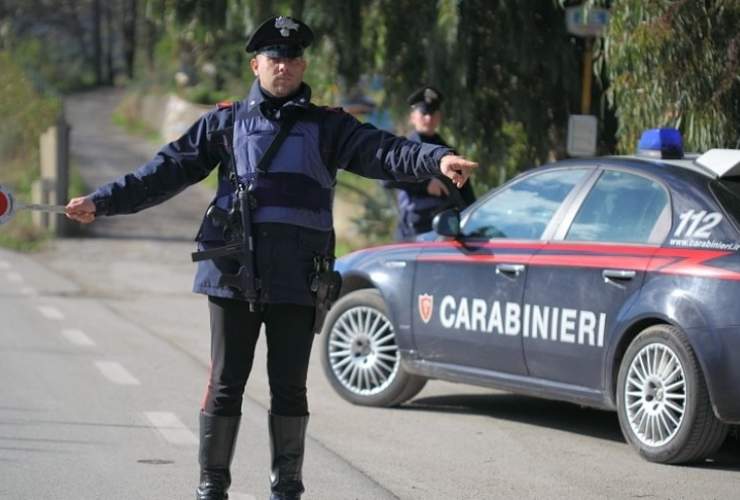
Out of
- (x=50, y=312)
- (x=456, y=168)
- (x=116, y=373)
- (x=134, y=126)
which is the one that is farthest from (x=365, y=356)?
(x=134, y=126)

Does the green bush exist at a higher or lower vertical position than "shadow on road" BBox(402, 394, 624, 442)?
higher

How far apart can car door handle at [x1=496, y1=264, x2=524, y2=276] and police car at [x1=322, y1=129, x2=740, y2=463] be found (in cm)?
1

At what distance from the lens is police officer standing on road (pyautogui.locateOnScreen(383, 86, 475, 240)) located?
34.4 feet

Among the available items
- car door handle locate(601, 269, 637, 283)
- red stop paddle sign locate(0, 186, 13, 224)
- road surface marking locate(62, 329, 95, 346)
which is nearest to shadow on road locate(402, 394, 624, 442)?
car door handle locate(601, 269, 637, 283)

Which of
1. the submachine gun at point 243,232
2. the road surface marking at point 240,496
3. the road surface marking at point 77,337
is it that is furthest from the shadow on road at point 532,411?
the submachine gun at point 243,232

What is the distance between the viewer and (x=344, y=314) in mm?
9398

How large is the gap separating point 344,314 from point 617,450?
2.16 m

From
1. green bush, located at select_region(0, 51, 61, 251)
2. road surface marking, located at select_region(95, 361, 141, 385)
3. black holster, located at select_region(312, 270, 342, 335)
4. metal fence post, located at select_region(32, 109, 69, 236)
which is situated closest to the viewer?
black holster, located at select_region(312, 270, 342, 335)

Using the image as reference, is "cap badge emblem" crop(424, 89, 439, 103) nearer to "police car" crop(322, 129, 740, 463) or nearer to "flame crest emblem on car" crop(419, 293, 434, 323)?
"police car" crop(322, 129, 740, 463)

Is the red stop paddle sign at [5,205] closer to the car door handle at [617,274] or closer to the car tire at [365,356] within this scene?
the car door handle at [617,274]

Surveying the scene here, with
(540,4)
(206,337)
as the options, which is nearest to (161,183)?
(206,337)

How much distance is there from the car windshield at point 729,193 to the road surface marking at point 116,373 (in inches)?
156

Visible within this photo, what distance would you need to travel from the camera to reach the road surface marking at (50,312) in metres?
13.2

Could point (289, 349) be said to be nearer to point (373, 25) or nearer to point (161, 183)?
point (161, 183)
